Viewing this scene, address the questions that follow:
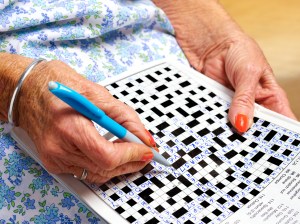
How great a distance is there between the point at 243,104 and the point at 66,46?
0.34 m

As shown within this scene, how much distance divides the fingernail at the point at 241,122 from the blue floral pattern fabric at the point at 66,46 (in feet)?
0.81

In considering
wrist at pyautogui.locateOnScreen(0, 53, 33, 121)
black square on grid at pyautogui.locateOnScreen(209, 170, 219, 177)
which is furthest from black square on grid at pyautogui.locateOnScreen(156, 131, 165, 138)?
wrist at pyautogui.locateOnScreen(0, 53, 33, 121)

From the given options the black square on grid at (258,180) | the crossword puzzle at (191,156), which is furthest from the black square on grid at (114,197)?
the black square on grid at (258,180)

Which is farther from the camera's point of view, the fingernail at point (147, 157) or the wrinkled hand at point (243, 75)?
the wrinkled hand at point (243, 75)

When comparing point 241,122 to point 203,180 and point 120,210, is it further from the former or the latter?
point 120,210

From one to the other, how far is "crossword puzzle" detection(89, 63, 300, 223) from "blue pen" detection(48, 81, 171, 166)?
0.25 ft

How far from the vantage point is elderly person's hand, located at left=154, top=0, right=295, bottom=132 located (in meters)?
0.90

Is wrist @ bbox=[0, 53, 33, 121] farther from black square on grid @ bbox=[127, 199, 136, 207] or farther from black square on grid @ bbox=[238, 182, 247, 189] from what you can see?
black square on grid @ bbox=[238, 182, 247, 189]

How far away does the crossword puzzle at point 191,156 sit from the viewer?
2.29 feet

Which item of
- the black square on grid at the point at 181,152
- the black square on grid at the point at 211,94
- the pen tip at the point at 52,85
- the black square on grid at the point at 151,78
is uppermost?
the pen tip at the point at 52,85

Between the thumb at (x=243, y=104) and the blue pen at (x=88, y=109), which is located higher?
the blue pen at (x=88, y=109)

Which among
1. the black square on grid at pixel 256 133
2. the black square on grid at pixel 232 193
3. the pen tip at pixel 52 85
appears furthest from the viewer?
the black square on grid at pixel 256 133

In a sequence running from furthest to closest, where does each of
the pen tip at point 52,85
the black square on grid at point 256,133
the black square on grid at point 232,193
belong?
the black square on grid at point 256,133, the black square on grid at point 232,193, the pen tip at point 52,85

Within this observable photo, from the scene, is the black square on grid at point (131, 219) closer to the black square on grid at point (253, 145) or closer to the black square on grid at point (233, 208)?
the black square on grid at point (233, 208)
